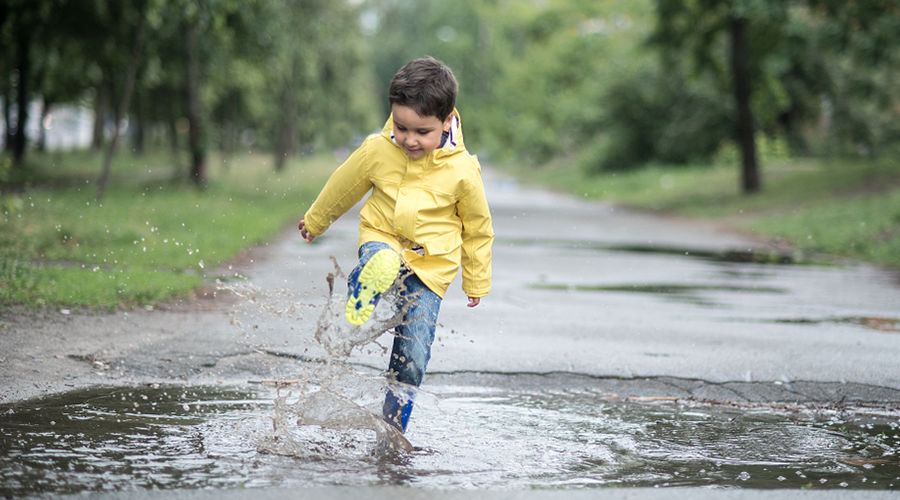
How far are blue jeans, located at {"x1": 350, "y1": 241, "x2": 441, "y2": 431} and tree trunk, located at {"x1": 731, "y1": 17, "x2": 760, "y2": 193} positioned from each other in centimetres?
2240

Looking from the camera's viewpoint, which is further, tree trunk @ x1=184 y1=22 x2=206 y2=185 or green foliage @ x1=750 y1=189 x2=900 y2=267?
tree trunk @ x1=184 y1=22 x2=206 y2=185

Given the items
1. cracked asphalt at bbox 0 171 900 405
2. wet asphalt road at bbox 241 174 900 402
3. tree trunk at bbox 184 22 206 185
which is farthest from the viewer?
tree trunk at bbox 184 22 206 185

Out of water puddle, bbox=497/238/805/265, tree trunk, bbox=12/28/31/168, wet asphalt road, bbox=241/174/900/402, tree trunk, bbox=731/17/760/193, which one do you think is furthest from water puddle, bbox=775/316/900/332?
tree trunk, bbox=12/28/31/168

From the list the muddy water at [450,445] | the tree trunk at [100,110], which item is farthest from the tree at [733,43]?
the tree trunk at [100,110]

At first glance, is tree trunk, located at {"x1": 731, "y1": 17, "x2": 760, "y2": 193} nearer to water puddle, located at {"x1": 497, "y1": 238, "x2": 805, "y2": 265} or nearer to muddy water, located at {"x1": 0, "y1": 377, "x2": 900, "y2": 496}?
water puddle, located at {"x1": 497, "y1": 238, "x2": 805, "y2": 265}

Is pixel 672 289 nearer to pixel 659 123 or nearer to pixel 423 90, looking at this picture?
pixel 423 90

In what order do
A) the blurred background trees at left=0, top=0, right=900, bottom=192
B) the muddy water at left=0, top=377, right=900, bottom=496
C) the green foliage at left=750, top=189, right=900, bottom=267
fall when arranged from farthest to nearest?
the blurred background trees at left=0, top=0, right=900, bottom=192
the green foliage at left=750, top=189, right=900, bottom=267
the muddy water at left=0, top=377, right=900, bottom=496

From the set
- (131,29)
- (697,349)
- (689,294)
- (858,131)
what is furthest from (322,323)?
(858,131)

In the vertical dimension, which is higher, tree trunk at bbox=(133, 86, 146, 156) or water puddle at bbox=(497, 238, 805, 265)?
tree trunk at bbox=(133, 86, 146, 156)

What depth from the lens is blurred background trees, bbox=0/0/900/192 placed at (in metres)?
20.9

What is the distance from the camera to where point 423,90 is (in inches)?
145

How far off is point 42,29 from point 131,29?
7.06 ft

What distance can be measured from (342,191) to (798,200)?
1997 centimetres

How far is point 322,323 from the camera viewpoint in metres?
4.06
